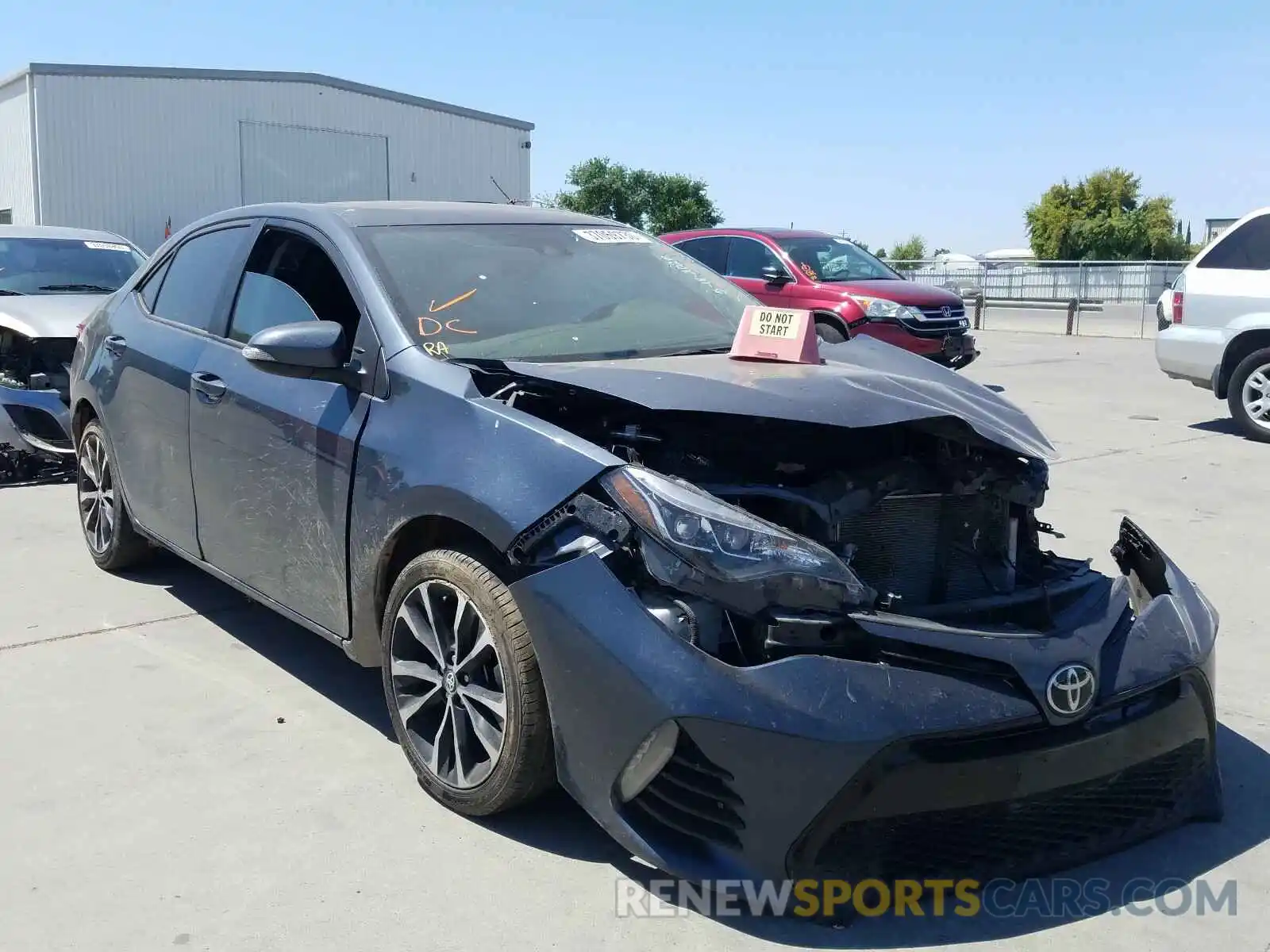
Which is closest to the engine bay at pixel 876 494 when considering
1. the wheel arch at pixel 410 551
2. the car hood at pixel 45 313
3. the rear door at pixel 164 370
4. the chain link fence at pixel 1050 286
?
the wheel arch at pixel 410 551

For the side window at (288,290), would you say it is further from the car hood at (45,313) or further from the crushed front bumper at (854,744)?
the car hood at (45,313)

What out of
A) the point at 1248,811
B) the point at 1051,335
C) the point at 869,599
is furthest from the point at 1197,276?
the point at 1051,335

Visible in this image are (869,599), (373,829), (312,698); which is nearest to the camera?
(869,599)

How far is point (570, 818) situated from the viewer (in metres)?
3.28

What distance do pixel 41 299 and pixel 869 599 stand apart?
778 centimetres

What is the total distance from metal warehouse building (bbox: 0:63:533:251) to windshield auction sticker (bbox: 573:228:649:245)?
66.4 ft

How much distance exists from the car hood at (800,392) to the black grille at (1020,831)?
0.87m

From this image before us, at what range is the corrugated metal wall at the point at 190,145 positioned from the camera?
26.7 m

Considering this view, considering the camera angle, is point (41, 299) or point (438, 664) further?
point (41, 299)

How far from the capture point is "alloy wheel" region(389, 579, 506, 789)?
3.09 meters

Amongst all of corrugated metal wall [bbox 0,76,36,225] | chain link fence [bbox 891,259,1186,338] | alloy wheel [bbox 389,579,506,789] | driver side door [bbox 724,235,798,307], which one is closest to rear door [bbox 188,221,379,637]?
alloy wheel [bbox 389,579,506,789]

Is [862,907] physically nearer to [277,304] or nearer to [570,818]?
[570,818]

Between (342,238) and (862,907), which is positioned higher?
(342,238)

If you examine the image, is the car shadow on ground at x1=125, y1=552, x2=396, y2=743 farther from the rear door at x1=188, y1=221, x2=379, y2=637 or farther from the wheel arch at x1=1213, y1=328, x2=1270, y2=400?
the wheel arch at x1=1213, y1=328, x2=1270, y2=400
